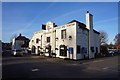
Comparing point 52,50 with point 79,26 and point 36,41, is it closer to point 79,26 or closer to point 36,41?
point 79,26

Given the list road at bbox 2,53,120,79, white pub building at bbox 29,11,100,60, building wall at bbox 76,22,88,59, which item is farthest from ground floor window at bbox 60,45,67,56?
road at bbox 2,53,120,79

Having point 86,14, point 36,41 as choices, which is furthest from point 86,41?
point 36,41

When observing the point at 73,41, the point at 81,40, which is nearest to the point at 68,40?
the point at 73,41

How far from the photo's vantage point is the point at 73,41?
3195 cm

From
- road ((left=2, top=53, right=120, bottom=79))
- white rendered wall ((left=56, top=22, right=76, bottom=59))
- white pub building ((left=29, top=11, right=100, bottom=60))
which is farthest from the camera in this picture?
white pub building ((left=29, top=11, right=100, bottom=60))

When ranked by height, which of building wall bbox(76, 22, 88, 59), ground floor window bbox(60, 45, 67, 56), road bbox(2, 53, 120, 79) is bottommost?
road bbox(2, 53, 120, 79)

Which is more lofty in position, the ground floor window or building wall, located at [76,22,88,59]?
building wall, located at [76,22,88,59]

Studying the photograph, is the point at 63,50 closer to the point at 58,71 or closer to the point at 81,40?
the point at 81,40

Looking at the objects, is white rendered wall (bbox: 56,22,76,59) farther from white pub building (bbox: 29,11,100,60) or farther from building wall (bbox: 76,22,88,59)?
building wall (bbox: 76,22,88,59)

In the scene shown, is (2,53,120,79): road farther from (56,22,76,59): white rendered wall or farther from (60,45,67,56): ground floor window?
(60,45,67,56): ground floor window

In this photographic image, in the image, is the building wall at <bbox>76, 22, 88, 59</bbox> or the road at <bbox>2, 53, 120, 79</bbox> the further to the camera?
the building wall at <bbox>76, 22, 88, 59</bbox>

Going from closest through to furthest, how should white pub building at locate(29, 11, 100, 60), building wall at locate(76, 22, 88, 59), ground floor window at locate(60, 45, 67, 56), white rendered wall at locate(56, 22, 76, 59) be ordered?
white rendered wall at locate(56, 22, 76, 59)
white pub building at locate(29, 11, 100, 60)
building wall at locate(76, 22, 88, 59)
ground floor window at locate(60, 45, 67, 56)

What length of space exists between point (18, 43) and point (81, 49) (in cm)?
5021

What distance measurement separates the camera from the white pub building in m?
32.0
